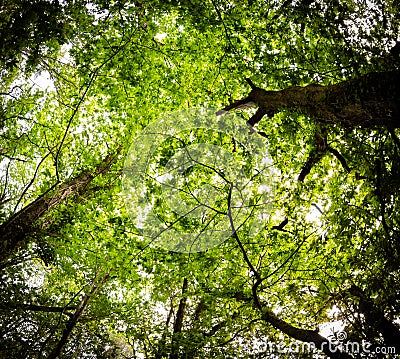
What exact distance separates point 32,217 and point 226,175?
452cm

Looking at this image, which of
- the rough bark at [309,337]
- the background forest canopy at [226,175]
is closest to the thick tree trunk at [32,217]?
the background forest canopy at [226,175]

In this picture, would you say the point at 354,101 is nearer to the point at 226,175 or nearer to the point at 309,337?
the point at 226,175

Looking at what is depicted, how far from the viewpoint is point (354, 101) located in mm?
3455

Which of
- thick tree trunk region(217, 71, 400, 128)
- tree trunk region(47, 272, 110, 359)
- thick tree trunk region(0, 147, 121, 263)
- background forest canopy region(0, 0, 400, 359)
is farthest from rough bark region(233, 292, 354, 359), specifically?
thick tree trunk region(0, 147, 121, 263)

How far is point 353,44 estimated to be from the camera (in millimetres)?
3713

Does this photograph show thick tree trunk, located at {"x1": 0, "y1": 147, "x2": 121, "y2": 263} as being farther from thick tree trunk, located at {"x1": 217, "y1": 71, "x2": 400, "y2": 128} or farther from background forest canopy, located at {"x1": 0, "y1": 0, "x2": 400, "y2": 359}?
thick tree trunk, located at {"x1": 217, "y1": 71, "x2": 400, "y2": 128}

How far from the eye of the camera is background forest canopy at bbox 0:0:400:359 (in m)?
3.68

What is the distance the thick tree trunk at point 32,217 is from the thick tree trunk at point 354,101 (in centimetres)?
436

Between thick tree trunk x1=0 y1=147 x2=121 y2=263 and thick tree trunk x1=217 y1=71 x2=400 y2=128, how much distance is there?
436 cm

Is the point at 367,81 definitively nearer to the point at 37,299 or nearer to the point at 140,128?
the point at 140,128

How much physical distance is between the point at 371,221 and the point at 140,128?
5045 mm

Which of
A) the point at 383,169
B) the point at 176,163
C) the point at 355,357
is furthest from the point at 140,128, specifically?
the point at 355,357

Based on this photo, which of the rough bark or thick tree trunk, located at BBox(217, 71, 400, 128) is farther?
the rough bark

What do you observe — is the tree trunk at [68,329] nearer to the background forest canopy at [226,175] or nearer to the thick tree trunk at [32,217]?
the background forest canopy at [226,175]
